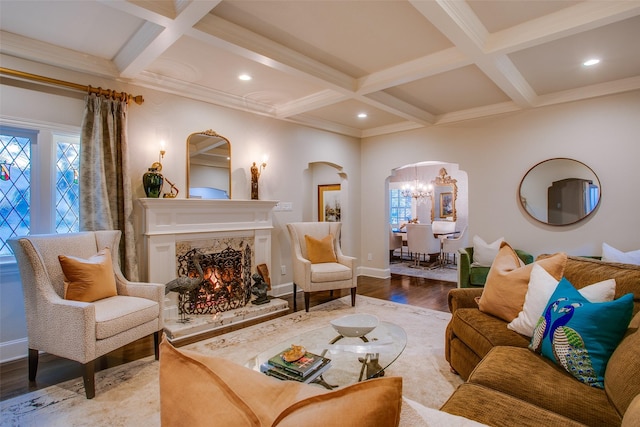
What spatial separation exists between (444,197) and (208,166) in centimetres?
636

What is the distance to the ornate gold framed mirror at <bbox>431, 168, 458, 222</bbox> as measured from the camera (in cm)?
825

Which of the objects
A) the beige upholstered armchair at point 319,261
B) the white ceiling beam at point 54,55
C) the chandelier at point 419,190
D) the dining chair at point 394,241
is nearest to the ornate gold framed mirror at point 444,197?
the chandelier at point 419,190

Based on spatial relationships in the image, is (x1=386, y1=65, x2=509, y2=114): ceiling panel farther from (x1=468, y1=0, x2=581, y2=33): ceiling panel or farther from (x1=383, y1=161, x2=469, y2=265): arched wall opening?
(x1=383, y1=161, x2=469, y2=265): arched wall opening

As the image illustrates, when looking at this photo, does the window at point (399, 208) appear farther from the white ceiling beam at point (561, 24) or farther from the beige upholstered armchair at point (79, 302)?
the beige upholstered armchair at point (79, 302)

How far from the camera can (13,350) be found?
8.96 ft

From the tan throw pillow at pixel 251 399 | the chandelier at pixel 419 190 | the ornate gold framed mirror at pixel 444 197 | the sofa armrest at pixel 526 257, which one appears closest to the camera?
the tan throw pillow at pixel 251 399

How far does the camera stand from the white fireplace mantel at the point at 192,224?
10.9 ft

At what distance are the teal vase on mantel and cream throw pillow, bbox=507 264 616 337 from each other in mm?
3201

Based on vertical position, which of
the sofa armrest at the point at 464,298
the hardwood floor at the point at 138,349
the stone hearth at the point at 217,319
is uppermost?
the sofa armrest at the point at 464,298

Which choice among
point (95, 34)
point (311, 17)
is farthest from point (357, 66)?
point (95, 34)

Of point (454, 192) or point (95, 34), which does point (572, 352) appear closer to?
point (95, 34)

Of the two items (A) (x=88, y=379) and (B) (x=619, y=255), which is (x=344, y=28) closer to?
(A) (x=88, y=379)

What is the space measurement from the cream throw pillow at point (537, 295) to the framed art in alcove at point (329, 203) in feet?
16.4

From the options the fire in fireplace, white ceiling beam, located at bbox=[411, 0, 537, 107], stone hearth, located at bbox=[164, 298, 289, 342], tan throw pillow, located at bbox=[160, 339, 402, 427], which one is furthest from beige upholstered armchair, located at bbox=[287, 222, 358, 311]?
tan throw pillow, located at bbox=[160, 339, 402, 427]
